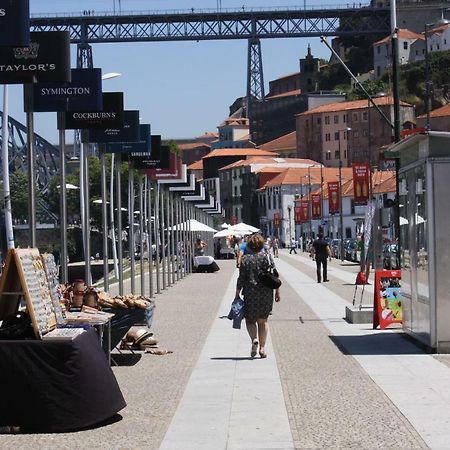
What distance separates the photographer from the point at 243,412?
12.8 m

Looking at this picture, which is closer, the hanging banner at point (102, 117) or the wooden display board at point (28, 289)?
Answer: the wooden display board at point (28, 289)

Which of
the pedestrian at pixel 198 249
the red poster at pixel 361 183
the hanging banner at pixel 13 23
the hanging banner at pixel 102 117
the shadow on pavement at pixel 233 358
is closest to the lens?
the hanging banner at pixel 13 23

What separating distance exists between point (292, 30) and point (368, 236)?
16383cm

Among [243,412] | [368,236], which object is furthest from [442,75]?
[243,412]

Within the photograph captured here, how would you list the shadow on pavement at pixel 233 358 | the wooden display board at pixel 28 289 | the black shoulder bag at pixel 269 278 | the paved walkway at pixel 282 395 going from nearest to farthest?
the paved walkway at pixel 282 395 → the wooden display board at pixel 28 289 → the black shoulder bag at pixel 269 278 → the shadow on pavement at pixel 233 358

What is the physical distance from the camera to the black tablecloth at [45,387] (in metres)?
11.6

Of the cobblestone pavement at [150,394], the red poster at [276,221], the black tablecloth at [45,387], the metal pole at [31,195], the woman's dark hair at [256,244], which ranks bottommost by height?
the cobblestone pavement at [150,394]

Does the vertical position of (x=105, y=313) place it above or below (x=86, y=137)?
below

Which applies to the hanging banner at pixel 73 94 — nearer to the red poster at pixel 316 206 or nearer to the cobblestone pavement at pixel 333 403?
the cobblestone pavement at pixel 333 403

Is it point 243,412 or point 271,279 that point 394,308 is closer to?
point 271,279

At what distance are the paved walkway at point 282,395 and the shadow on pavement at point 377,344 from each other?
0.07 ft

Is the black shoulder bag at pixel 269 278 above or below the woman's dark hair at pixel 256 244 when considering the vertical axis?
below

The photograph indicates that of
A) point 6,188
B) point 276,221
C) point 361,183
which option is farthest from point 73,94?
point 276,221

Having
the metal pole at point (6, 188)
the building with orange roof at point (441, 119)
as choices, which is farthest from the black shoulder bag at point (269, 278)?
the building with orange roof at point (441, 119)
